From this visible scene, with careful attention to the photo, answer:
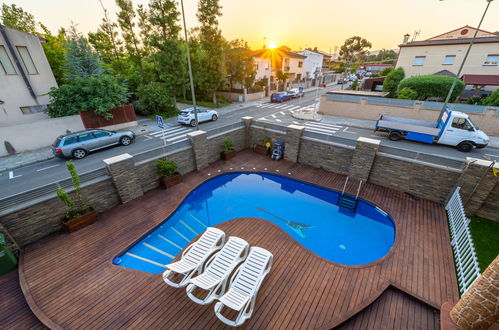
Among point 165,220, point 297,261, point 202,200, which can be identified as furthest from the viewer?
point 202,200

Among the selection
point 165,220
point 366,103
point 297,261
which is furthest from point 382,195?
point 366,103

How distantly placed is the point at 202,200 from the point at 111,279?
4.45 m

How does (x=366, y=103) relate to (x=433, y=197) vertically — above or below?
above

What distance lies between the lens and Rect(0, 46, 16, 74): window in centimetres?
1430

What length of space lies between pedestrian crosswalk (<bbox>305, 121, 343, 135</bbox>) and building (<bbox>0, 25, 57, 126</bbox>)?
76.0ft

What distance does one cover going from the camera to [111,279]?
5.38 m

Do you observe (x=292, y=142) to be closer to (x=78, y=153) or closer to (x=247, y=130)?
(x=247, y=130)

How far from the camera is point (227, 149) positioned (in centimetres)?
1224

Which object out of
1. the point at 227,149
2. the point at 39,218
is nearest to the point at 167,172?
the point at 227,149

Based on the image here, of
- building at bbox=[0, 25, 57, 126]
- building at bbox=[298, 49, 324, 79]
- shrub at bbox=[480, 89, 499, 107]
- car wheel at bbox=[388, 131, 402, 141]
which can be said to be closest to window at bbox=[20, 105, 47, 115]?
building at bbox=[0, 25, 57, 126]

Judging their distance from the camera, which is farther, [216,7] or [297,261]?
[216,7]

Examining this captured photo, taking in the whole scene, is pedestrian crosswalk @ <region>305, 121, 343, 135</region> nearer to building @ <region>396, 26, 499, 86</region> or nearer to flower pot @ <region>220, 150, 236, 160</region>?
flower pot @ <region>220, 150, 236, 160</region>

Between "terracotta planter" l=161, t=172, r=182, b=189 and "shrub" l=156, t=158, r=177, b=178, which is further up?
"shrub" l=156, t=158, r=177, b=178

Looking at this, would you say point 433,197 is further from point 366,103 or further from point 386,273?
point 366,103
